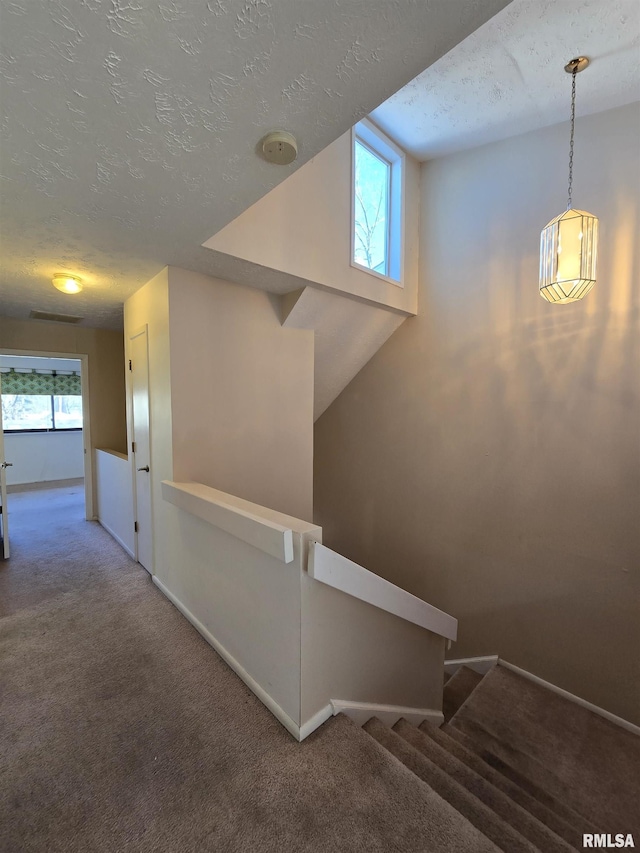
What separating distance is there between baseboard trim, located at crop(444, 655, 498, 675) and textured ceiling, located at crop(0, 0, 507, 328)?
13.4 ft

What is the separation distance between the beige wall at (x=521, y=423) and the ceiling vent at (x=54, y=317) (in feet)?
10.4

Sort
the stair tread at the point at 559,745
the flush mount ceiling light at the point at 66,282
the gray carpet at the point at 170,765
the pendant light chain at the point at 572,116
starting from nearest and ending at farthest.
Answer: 1. the gray carpet at the point at 170,765
2. the stair tread at the point at 559,745
3. the pendant light chain at the point at 572,116
4. the flush mount ceiling light at the point at 66,282

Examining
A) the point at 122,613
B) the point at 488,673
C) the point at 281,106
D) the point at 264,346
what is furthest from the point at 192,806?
the point at 488,673

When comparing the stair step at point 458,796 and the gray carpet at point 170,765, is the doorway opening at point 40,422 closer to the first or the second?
the gray carpet at point 170,765

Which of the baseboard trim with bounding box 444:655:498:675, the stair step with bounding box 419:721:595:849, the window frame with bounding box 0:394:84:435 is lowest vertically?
the baseboard trim with bounding box 444:655:498:675

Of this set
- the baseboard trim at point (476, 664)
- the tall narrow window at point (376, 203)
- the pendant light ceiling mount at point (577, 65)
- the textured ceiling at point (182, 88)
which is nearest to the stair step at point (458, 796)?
the baseboard trim at point (476, 664)

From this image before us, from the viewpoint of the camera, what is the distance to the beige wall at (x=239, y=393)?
237 cm

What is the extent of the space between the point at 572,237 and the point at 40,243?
119 inches

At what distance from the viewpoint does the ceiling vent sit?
3.39m

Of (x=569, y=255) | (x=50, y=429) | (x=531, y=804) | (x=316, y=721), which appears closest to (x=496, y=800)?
(x=531, y=804)

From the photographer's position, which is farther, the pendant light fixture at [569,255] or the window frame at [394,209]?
the window frame at [394,209]

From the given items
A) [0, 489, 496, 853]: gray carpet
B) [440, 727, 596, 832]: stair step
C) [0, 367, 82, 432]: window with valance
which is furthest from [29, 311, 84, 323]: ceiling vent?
[440, 727, 596, 832]: stair step

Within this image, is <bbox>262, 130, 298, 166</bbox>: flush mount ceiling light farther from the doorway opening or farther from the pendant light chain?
the doorway opening

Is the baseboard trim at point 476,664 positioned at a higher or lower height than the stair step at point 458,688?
higher
